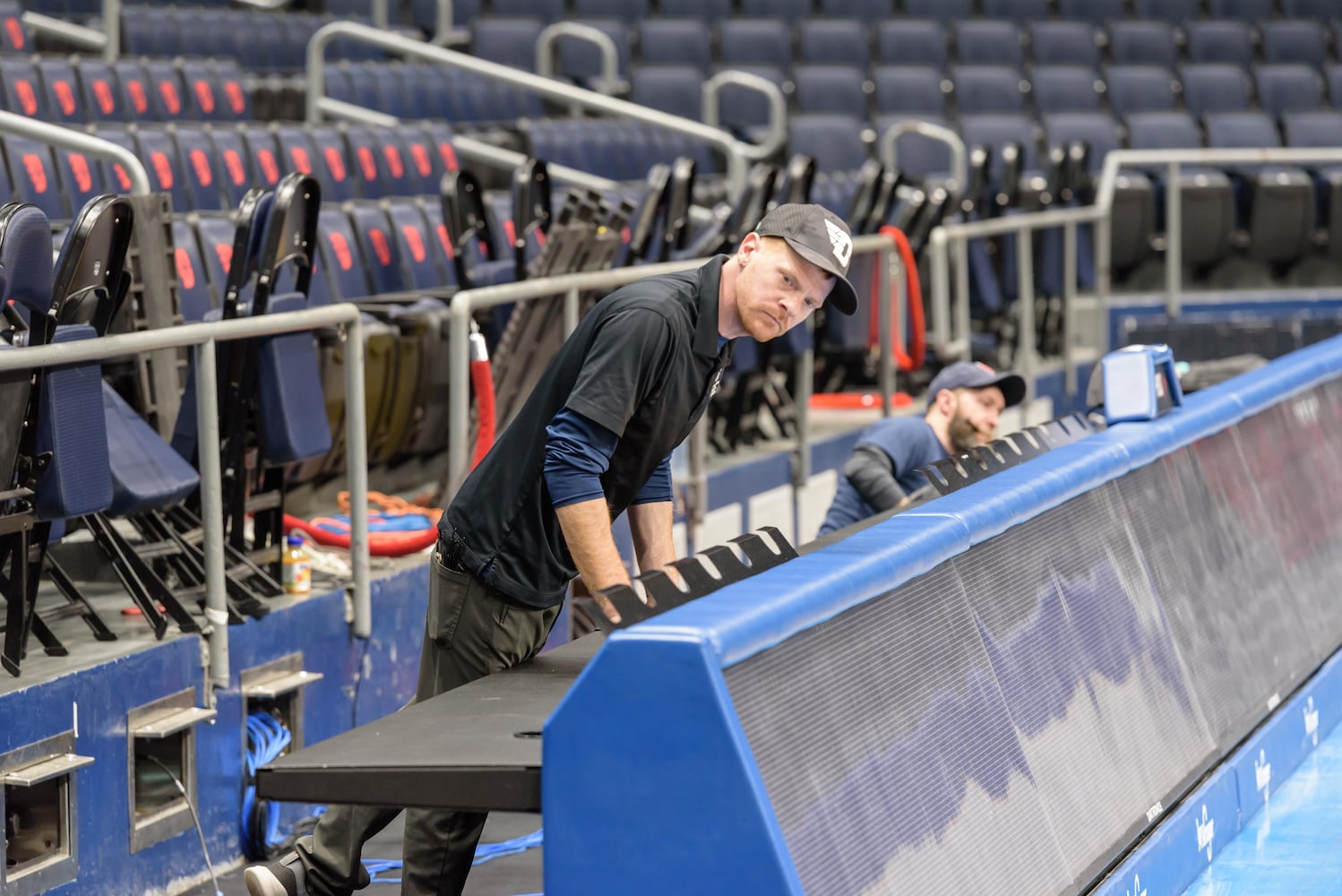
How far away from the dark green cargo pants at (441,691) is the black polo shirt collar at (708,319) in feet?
1.79

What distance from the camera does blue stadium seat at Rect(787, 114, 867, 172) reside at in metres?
11.6

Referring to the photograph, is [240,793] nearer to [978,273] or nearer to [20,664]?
[20,664]

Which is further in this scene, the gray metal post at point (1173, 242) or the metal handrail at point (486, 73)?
the gray metal post at point (1173, 242)

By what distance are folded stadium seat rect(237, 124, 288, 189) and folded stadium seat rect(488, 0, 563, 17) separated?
553 centimetres

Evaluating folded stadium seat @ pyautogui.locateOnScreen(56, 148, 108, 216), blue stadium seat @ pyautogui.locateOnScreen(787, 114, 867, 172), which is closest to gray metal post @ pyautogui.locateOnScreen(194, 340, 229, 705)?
folded stadium seat @ pyautogui.locateOnScreen(56, 148, 108, 216)

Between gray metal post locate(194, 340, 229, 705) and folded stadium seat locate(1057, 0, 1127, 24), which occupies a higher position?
folded stadium seat locate(1057, 0, 1127, 24)

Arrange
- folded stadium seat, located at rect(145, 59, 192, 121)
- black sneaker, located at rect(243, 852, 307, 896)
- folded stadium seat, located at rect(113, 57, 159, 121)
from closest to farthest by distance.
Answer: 1. black sneaker, located at rect(243, 852, 307, 896)
2. folded stadium seat, located at rect(113, 57, 159, 121)
3. folded stadium seat, located at rect(145, 59, 192, 121)

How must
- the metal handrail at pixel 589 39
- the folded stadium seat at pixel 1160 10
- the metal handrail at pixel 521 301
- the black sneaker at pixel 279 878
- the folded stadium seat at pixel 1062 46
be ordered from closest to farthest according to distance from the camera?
the black sneaker at pixel 279 878
the metal handrail at pixel 521 301
the metal handrail at pixel 589 39
the folded stadium seat at pixel 1062 46
the folded stadium seat at pixel 1160 10

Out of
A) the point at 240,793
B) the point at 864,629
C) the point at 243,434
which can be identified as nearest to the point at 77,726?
the point at 240,793

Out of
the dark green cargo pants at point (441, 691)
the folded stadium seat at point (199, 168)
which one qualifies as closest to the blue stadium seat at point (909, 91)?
the folded stadium seat at point (199, 168)

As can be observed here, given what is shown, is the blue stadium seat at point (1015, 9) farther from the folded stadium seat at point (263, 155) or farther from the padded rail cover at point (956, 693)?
the padded rail cover at point (956, 693)

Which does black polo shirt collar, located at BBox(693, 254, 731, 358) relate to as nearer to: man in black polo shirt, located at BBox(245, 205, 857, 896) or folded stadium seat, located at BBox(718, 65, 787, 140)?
man in black polo shirt, located at BBox(245, 205, 857, 896)

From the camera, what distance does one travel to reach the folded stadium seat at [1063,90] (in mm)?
12844

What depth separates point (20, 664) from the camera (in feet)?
11.8
